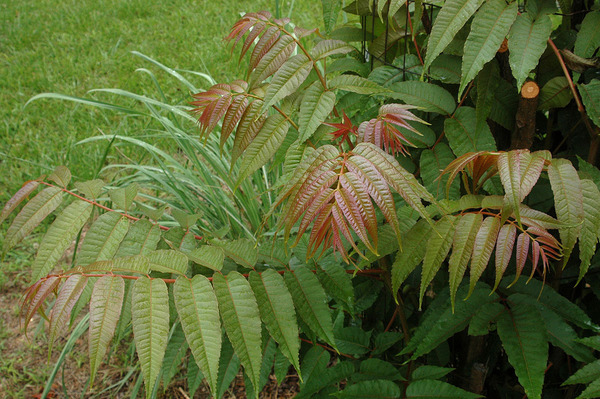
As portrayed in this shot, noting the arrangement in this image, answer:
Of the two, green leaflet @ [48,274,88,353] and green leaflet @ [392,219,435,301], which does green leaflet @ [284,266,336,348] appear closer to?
green leaflet @ [392,219,435,301]

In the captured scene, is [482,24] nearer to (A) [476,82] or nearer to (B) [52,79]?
(A) [476,82]

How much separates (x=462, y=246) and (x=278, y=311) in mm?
346

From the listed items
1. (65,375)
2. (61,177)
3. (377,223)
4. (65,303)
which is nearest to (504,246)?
(377,223)

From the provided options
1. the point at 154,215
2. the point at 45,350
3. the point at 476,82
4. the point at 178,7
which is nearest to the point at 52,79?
the point at 178,7

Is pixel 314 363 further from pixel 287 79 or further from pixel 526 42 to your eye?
pixel 526 42

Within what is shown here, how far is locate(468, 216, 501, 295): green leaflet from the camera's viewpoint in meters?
0.87

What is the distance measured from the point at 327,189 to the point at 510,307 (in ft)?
2.07

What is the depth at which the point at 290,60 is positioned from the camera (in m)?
1.04

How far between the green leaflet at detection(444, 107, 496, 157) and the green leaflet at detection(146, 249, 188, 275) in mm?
633

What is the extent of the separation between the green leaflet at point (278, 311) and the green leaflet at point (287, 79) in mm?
325

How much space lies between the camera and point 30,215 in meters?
1.10

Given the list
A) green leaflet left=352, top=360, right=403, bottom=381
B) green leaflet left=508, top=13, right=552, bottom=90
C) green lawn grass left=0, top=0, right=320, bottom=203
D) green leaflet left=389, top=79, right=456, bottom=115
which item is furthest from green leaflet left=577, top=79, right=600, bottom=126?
green lawn grass left=0, top=0, right=320, bottom=203

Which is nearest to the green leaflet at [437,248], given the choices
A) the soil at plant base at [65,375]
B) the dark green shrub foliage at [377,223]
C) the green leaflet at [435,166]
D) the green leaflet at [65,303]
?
the dark green shrub foliage at [377,223]

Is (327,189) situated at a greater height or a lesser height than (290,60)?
lesser
